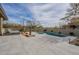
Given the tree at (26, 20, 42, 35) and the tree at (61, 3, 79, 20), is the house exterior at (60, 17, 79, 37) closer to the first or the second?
the tree at (61, 3, 79, 20)

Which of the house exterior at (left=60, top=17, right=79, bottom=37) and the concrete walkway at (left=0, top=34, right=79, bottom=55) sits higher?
the house exterior at (left=60, top=17, right=79, bottom=37)

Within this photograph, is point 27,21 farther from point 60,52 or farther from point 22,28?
point 60,52

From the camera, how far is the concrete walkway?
2180mm

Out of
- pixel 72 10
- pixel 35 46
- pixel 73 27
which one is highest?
pixel 72 10

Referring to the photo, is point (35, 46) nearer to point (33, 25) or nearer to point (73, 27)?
point (33, 25)

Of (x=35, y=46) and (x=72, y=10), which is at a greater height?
(x=72, y=10)

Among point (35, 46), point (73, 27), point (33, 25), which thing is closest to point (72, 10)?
point (73, 27)

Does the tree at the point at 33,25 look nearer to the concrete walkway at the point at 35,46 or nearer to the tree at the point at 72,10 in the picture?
the concrete walkway at the point at 35,46

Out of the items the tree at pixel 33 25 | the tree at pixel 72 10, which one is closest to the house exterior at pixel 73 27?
the tree at pixel 72 10

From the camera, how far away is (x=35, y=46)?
2.20 metres

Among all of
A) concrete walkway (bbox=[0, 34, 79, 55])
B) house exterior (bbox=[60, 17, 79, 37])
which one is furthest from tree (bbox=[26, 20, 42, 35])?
house exterior (bbox=[60, 17, 79, 37])

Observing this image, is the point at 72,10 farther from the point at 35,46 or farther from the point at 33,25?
the point at 35,46
